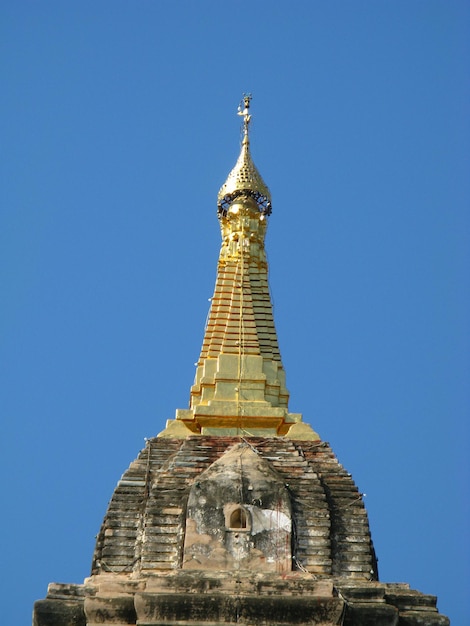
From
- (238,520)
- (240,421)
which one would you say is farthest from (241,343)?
(238,520)

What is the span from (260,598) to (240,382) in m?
7.44

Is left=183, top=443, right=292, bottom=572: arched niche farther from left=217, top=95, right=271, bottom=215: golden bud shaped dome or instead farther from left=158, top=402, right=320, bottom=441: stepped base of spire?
left=217, top=95, right=271, bottom=215: golden bud shaped dome

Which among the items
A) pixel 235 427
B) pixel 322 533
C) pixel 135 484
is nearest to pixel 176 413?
pixel 235 427

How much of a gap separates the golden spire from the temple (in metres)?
0.04

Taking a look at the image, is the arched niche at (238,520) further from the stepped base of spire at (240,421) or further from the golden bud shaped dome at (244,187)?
the golden bud shaped dome at (244,187)

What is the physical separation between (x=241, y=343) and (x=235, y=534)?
698cm

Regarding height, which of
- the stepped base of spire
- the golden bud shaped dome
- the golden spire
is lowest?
the stepped base of spire

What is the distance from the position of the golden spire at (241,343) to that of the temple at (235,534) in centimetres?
4

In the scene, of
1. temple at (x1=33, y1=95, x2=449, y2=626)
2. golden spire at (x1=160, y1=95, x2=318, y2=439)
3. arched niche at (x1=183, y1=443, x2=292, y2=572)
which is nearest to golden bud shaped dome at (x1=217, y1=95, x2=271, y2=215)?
golden spire at (x1=160, y1=95, x2=318, y2=439)

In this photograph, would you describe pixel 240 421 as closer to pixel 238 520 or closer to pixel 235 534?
pixel 238 520

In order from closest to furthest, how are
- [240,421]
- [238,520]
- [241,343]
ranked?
[238,520] → [240,421] → [241,343]

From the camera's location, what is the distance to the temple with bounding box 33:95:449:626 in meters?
18.8

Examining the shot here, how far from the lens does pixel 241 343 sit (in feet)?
87.3

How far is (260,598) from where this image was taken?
18.8 meters
